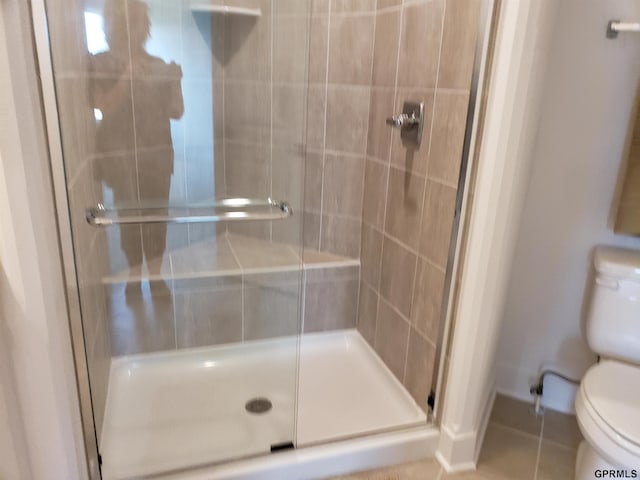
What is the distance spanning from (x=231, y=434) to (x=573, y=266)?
1.37 m

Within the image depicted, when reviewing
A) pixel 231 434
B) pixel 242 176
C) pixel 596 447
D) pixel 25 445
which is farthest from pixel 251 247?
pixel 596 447

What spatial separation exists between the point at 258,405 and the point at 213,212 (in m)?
0.85

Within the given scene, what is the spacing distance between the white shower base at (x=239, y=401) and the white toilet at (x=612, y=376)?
548mm

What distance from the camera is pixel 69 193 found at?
4.08ft

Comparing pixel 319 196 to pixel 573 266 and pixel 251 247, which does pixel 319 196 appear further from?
pixel 573 266

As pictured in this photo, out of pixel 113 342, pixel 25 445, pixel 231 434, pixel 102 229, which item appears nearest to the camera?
pixel 25 445

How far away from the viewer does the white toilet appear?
1.29m

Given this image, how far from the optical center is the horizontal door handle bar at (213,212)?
1989mm

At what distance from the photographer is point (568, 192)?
1.75 metres

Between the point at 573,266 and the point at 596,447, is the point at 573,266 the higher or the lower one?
the higher one

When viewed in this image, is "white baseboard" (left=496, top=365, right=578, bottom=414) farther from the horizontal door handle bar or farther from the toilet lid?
the horizontal door handle bar

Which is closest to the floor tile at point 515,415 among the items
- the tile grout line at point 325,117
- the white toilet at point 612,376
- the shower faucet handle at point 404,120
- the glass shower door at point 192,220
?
the white toilet at point 612,376

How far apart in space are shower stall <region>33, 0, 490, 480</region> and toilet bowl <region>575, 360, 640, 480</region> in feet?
1.50

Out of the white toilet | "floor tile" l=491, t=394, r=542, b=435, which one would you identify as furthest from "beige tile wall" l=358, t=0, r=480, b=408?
the white toilet
